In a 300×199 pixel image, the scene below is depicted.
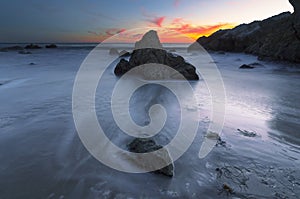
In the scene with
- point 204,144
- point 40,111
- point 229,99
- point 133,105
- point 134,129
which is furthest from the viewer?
point 229,99

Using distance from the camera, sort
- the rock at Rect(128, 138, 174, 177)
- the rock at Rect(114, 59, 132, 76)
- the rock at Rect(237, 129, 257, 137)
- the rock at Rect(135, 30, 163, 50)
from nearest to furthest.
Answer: the rock at Rect(128, 138, 174, 177) → the rock at Rect(237, 129, 257, 137) → the rock at Rect(114, 59, 132, 76) → the rock at Rect(135, 30, 163, 50)

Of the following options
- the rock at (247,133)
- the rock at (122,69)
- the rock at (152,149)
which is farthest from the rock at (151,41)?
the rock at (152,149)

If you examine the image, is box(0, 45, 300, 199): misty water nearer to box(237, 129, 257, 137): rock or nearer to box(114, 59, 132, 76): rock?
box(237, 129, 257, 137): rock

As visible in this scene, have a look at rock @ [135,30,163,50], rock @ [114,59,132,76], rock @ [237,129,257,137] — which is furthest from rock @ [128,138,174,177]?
rock @ [135,30,163,50]

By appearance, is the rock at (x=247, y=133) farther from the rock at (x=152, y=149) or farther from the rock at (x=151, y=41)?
the rock at (x=151, y=41)

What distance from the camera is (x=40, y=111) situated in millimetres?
4633

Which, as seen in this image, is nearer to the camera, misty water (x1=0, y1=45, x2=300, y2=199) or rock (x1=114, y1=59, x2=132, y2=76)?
misty water (x1=0, y1=45, x2=300, y2=199)

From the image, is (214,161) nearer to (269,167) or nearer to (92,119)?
(269,167)

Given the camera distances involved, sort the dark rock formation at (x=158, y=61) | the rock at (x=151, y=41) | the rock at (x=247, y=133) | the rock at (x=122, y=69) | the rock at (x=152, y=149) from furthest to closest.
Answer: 1. the rock at (x=151, y=41)
2. the rock at (x=122, y=69)
3. the dark rock formation at (x=158, y=61)
4. the rock at (x=247, y=133)
5. the rock at (x=152, y=149)

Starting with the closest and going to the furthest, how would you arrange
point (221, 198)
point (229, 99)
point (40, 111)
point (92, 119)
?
point (221, 198) < point (92, 119) < point (40, 111) < point (229, 99)

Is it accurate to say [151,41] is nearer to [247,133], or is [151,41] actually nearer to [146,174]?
[247,133]

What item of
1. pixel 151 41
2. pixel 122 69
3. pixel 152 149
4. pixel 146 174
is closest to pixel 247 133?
pixel 152 149

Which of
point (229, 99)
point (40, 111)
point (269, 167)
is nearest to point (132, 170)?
point (269, 167)

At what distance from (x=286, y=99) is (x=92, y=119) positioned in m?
5.98
